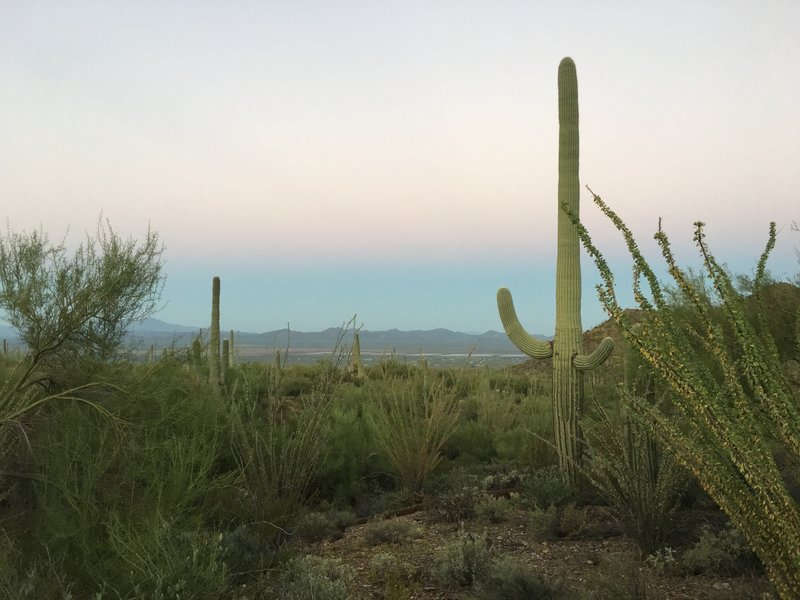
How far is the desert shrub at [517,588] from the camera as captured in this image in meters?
4.74

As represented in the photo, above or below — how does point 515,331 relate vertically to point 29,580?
above

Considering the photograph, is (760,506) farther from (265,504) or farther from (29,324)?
(29,324)

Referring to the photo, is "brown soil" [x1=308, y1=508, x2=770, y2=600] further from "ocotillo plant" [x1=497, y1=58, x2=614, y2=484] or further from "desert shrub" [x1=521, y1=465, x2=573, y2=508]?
"ocotillo plant" [x1=497, y1=58, x2=614, y2=484]

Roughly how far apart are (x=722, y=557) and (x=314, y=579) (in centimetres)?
304

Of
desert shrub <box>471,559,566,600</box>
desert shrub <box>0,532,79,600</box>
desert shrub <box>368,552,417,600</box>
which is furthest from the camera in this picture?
desert shrub <box>368,552,417,600</box>

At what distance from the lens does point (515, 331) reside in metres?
9.12

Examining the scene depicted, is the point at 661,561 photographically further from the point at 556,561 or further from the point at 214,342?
the point at 214,342

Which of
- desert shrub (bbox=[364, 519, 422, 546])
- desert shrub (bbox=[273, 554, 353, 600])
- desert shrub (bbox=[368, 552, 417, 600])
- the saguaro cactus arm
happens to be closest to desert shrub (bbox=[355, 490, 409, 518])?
desert shrub (bbox=[364, 519, 422, 546])

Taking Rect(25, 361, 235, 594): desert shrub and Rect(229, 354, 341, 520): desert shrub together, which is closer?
Rect(25, 361, 235, 594): desert shrub

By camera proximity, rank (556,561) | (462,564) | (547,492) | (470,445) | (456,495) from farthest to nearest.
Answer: (470,445) → (456,495) → (547,492) → (556,561) → (462,564)

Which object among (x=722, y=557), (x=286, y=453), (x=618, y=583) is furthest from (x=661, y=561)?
(x=286, y=453)

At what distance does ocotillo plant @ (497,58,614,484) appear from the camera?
7.98 meters

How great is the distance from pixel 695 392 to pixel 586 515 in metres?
3.30

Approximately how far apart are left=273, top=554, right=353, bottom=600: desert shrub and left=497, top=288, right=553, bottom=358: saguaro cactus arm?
3.83 m
